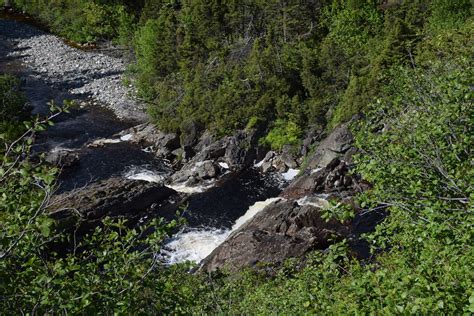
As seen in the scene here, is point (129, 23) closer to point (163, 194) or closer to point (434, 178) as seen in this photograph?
point (163, 194)

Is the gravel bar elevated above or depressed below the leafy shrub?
above

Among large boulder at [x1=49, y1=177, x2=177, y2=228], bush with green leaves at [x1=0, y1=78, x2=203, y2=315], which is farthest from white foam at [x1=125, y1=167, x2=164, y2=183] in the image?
bush with green leaves at [x1=0, y1=78, x2=203, y2=315]

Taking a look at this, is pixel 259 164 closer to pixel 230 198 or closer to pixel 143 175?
pixel 230 198

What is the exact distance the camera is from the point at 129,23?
221ft

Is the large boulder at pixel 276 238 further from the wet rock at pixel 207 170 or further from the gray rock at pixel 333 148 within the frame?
the wet rock at pixel 207 170

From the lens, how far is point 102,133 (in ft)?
141

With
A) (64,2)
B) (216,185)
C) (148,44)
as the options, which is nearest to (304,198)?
(216,185)

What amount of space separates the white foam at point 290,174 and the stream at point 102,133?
32.7 inches

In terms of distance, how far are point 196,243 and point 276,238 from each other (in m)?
5.46

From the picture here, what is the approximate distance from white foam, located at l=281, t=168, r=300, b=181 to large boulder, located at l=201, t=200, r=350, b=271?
289 inches

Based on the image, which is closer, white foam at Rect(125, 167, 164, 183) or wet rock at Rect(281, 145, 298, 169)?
white foam at Rect(125, 167, 164, 183)

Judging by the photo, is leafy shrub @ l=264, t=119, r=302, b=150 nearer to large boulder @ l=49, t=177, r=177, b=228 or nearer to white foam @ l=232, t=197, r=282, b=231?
white foam @ l=232, t=197, r=282, b=231

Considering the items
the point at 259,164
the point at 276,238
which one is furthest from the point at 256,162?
the point at 276,238

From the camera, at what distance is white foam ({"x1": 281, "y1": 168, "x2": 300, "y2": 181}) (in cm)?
3436
